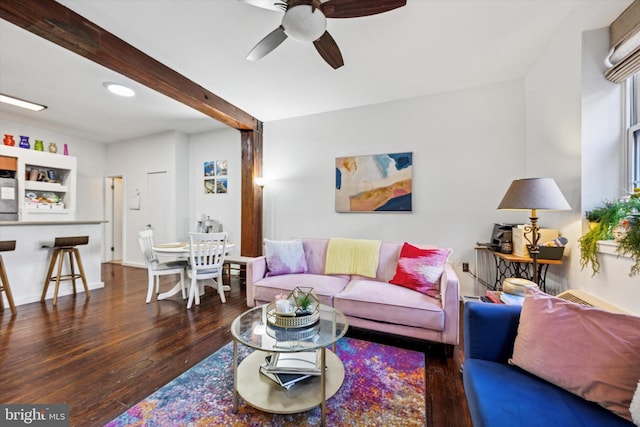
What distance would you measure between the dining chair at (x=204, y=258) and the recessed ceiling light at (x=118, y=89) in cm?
205

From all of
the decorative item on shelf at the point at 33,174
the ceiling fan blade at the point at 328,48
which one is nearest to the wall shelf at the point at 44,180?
the decorative item on shelf at the point at 33,174

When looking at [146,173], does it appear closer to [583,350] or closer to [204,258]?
[204,258]

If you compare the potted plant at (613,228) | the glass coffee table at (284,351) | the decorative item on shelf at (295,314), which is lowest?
the glass coffee table at (284,351)

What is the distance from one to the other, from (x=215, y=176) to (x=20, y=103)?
104 inches

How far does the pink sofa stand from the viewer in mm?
1929

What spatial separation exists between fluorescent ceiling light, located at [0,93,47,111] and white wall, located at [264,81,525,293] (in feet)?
Answer: 11.4

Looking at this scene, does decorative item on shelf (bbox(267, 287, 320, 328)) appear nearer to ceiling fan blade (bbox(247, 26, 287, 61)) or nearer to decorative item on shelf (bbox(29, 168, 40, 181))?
ceiling fan blade (bbox(247, 26, 287, 61))

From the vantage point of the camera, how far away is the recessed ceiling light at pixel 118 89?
121 inches

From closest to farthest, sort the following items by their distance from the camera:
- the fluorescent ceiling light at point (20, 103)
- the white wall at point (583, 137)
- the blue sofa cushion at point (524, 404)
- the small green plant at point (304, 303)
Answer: the blue sofa cushion at point (524, 404)
the small green plant at point (304, 303)
the white wall at point (583, 137)
the fluorescent ceiling light at point (20, 103)

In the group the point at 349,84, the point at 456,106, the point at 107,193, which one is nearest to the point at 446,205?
the point at 456,106

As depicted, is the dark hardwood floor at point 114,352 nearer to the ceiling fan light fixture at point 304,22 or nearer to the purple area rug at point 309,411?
the purple area rug at point 309,411

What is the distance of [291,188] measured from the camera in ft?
13.5

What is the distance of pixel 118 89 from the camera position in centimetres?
316

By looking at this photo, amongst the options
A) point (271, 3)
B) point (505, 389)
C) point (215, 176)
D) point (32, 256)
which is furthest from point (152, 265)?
point (505, 389)
